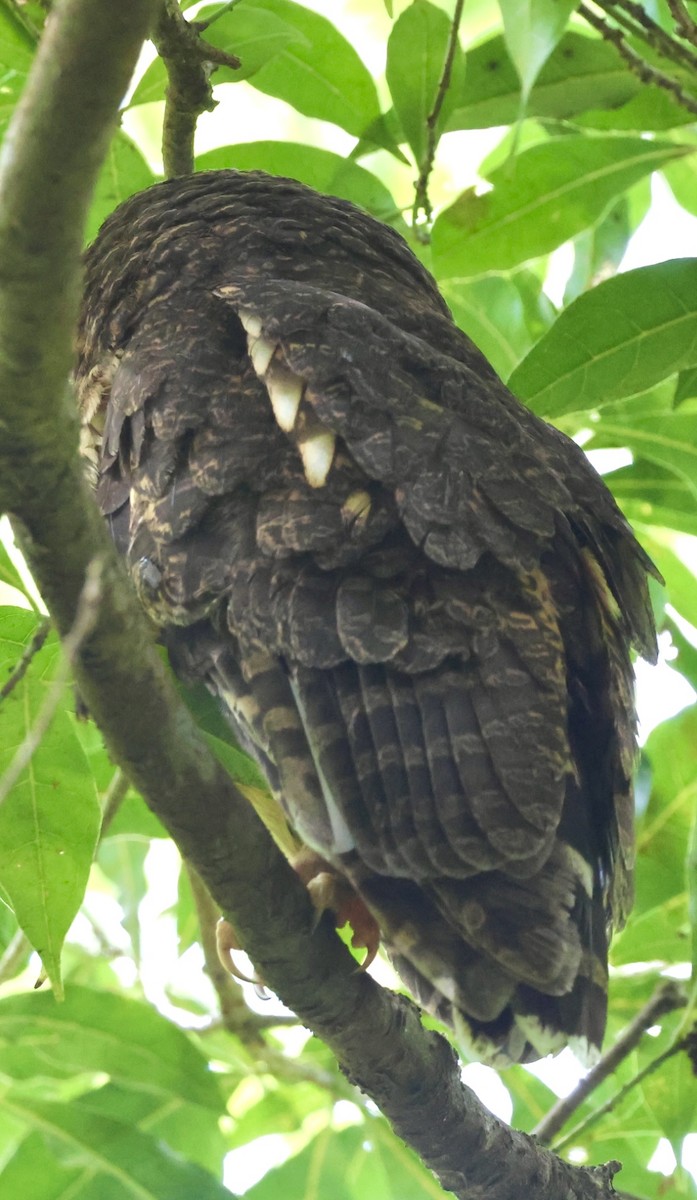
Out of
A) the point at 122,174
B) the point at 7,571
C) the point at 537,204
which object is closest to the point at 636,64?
the point at 537,204

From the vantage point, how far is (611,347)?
2.24m

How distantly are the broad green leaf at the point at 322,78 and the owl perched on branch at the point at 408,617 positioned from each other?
0.63 meters

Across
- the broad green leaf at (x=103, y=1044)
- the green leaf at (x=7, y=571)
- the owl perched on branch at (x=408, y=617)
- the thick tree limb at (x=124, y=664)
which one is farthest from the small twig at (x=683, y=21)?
the broad green leaf at (x=103, y=1044)

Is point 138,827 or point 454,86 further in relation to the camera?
point 138,827

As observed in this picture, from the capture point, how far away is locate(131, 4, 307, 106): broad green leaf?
2.24 metres

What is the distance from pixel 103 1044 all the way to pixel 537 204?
1.56 m

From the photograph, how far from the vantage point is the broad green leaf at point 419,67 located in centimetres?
227

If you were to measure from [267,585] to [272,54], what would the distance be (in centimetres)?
105

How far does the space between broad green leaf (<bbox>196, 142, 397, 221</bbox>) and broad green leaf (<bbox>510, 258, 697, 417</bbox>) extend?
525 millimetres

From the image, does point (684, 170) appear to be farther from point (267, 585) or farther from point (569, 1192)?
point (569, 1192)

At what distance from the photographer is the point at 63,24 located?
89 cm

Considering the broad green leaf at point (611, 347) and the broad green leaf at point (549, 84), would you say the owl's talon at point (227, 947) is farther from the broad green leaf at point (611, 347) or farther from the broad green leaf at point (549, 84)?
the broad green leaf at point (549, 84)

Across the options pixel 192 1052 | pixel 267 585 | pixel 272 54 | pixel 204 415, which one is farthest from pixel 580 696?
pixel 272 54

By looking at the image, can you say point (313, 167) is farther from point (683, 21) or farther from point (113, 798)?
point (113, 798)
